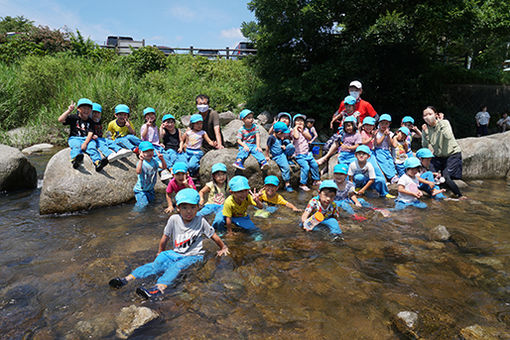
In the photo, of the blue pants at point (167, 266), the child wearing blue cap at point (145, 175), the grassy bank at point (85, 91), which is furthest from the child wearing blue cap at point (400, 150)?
the grassy bank at point (85, 91)

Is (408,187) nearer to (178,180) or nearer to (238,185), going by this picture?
(238,185)

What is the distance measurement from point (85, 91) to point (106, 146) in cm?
764

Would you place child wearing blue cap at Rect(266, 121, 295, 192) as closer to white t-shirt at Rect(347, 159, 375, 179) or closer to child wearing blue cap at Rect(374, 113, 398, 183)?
white t-shirt at Rect(347, 159, 375, 179)

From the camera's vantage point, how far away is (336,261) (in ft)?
14.1

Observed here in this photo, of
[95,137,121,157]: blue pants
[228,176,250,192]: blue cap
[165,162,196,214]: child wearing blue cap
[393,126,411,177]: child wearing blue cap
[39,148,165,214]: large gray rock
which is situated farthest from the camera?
[393,126,411,177]: child wearing blue cap

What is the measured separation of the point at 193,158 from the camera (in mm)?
7930

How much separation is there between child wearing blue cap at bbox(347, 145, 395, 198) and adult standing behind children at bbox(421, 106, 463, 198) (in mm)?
1374

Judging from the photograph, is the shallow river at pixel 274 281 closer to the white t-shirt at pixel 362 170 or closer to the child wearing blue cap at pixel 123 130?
the white t-shirt at pixel 362 170

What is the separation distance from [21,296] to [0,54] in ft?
72.8

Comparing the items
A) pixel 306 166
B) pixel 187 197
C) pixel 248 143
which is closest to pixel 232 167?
pixel 248 143

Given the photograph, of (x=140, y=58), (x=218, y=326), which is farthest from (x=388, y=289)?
(x=140, y=58)

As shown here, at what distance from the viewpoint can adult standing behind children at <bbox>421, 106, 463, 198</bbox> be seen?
7.56 meters

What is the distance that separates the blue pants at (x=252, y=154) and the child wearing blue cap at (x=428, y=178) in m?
3.41

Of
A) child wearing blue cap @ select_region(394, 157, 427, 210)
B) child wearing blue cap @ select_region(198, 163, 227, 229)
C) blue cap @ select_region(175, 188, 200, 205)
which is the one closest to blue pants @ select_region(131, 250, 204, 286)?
blue cap @ select_region(175, 188, 200, 205)
